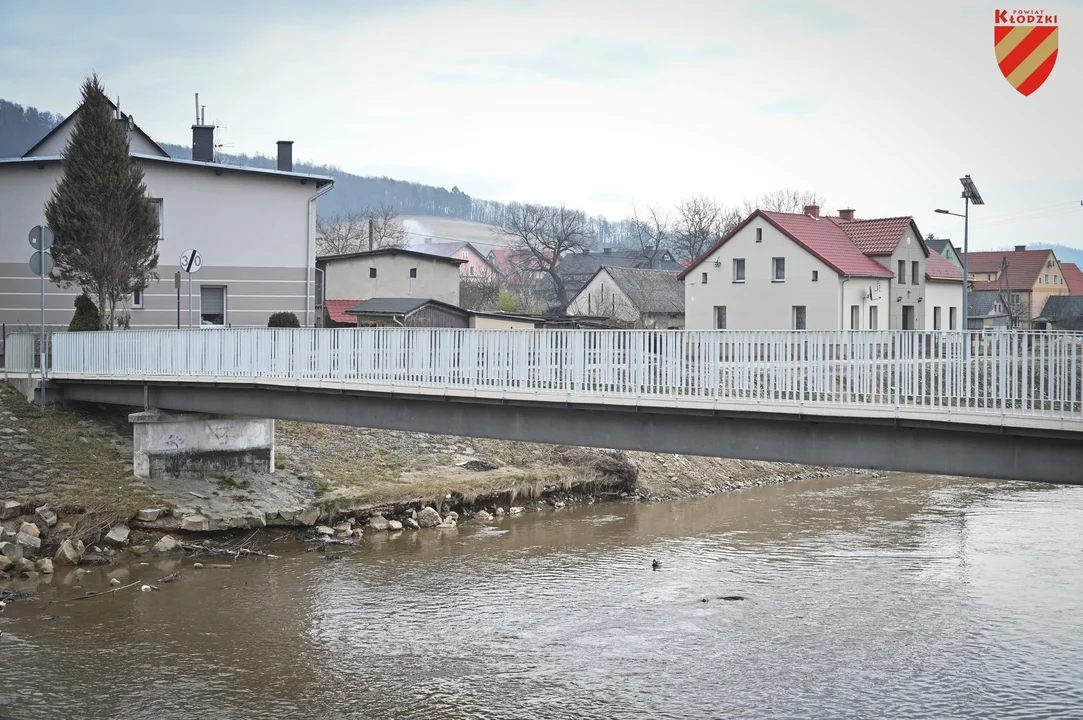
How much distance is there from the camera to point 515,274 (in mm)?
98125

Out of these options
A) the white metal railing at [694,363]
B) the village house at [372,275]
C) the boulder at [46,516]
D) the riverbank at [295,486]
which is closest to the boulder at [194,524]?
the riverbank at [295,486]

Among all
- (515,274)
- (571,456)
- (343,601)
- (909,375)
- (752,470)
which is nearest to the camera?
(909,375)

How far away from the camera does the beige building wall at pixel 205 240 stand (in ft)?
115

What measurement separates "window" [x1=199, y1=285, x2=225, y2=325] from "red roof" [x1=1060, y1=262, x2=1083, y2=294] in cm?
7762

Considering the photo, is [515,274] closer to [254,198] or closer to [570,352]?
[254,198]

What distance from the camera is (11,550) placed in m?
20.3

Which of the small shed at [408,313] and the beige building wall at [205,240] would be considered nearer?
the beige building wall at [205,240]

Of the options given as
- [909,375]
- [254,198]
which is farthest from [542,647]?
[254,198]

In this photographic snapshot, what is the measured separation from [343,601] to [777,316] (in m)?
33.3

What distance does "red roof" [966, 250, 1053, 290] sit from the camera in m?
86.2

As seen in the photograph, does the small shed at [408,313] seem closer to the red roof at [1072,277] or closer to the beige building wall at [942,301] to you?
the beige building wall at [942,301]

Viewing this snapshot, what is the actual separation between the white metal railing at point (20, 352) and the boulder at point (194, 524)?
7929 mm

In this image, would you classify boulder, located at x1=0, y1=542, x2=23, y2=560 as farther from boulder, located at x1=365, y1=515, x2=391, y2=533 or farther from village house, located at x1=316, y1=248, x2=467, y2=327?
village house, located at x1=316, y1=248, x2=467, y2=327

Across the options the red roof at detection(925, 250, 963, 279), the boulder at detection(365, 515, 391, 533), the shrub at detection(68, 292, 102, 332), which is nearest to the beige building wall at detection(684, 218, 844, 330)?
the red roof at detection(925, 250, 963, 279)
